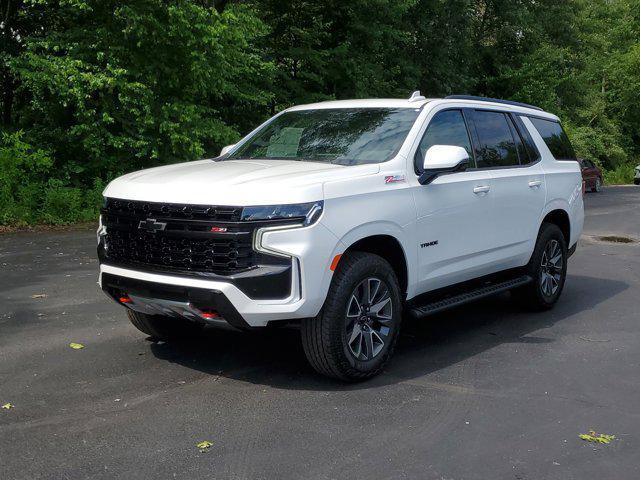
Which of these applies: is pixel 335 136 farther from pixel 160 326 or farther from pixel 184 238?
pixel 160 326

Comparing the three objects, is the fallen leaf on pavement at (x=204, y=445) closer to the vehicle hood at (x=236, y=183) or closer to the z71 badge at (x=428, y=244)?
the vehicle hood at (x=236, y=183)

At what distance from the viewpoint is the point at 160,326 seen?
19.9ft

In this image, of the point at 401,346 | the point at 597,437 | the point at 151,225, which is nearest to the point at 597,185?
the point at 401,346

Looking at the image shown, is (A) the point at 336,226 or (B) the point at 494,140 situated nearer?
(A) the point at 336,226

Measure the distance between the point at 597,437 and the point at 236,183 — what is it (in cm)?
260

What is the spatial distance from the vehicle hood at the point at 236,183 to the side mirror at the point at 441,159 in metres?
0.42

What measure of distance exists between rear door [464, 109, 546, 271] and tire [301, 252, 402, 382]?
5.15ft

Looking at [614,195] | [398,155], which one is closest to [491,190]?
[398,155]

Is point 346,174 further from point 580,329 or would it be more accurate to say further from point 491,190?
point 580,329

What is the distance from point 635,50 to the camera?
150ft

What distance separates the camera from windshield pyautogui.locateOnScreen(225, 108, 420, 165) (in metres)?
5.68

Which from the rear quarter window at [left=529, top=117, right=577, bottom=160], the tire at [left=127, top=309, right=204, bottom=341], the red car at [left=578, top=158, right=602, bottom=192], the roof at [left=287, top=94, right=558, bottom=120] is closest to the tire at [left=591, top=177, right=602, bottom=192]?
the red car at [left=578, top=158, right=602, bottom=192]

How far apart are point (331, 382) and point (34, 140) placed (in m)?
12.3

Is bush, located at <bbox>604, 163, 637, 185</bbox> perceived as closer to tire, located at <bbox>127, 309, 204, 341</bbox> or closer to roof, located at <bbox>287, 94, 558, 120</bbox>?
roof, located at <bbox>287, 94, 558, 120</bbox>
